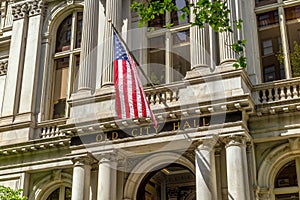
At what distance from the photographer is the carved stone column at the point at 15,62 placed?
1029 inches


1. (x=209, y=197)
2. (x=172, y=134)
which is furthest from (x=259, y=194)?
(x=172, y=134)

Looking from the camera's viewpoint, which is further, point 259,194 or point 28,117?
point 28,117

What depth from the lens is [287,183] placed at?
1997cm

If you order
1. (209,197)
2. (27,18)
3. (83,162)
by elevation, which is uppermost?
(27,18)

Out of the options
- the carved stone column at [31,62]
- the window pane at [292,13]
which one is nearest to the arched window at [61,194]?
the carved stone column at [31,62]

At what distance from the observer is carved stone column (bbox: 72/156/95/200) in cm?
2078

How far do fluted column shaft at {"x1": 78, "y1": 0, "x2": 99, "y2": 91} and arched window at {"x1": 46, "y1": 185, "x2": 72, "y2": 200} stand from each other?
193 inches

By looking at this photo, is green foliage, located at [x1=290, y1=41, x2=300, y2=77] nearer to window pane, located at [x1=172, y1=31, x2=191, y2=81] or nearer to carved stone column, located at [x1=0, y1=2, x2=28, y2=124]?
window pane, located at [x1=172, y1=31, x2=191, y2=81]

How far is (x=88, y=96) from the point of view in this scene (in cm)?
2242

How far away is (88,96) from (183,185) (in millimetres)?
11502

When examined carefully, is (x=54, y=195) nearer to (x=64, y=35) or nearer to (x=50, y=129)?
(x=50, y=129)

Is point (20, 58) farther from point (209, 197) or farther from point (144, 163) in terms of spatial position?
point (209, 197)

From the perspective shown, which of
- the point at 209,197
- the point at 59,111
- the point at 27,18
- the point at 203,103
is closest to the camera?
the point at 209,197

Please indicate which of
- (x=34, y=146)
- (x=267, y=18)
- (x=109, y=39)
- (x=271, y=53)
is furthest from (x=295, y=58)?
(x=34, y=146)
